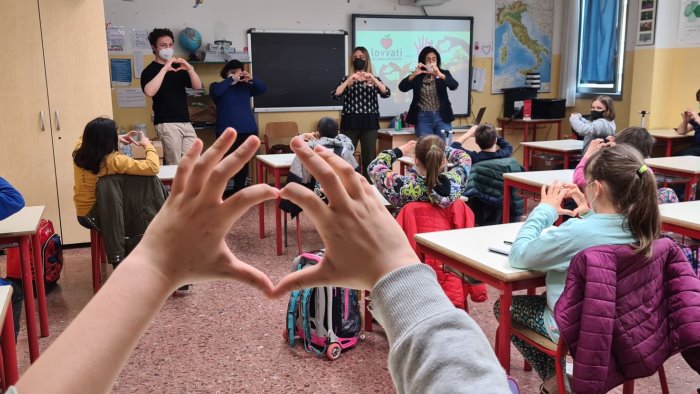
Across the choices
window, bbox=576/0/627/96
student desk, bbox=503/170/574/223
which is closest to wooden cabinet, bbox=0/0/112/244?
student desk, bbox=503/170/574/223

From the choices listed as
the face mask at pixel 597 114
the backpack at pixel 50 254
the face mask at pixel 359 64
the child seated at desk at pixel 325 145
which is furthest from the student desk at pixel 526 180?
the backpack at pixel 50 254

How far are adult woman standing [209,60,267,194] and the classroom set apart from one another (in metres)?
0.03

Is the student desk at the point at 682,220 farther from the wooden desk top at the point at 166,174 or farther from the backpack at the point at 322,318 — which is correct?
the wooden desk top at the point at 166,174

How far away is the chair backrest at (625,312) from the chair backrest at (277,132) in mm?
5694

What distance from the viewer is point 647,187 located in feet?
6.67

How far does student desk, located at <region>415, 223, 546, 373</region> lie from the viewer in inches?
87.1

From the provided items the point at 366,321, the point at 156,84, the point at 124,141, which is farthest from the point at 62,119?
the point at 366,321

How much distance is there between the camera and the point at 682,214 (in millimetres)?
2959

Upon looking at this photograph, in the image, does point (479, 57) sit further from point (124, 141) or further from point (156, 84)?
point (124, 141)

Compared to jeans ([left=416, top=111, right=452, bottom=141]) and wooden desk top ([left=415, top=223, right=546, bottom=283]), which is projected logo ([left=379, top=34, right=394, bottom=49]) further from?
wooden desk top ([left=415, top=223, right=546, bottom=283])

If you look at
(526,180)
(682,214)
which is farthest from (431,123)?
(682,214)

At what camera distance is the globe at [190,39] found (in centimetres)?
688

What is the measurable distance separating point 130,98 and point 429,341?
6.94 m

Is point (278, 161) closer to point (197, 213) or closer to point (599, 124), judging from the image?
point (599, 124)
